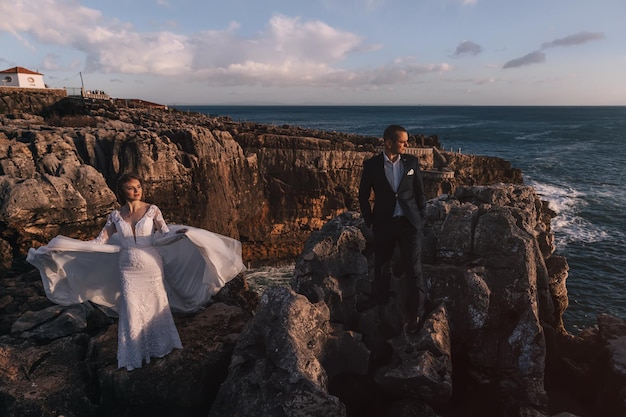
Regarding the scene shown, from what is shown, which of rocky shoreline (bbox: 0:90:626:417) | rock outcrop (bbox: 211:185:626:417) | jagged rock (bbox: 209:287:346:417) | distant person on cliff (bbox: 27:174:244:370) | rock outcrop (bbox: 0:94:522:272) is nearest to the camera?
jagged rock (bbox: 209:287:346:417)

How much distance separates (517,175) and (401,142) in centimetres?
4026

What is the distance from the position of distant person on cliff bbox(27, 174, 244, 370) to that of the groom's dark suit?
2.36 metres

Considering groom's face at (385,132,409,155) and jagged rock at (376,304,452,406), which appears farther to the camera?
groom's face at (385,132,409,155)

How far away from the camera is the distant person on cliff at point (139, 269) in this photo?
529 centimetres

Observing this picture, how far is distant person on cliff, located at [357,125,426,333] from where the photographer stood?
5469 mm

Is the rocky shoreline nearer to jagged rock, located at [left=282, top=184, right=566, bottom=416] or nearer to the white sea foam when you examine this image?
jagged rock, located at [left=282, top=184, right=566, bottom=416]

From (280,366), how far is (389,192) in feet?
9.29

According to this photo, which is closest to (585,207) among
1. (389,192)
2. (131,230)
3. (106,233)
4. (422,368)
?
(389,192)

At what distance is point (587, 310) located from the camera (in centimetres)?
1775

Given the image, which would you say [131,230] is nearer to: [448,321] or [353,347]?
[353,347]

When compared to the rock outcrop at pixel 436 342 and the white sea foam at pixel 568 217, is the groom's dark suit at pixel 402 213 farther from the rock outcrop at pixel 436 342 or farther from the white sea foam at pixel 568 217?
the white sea foam at pixel 568 217

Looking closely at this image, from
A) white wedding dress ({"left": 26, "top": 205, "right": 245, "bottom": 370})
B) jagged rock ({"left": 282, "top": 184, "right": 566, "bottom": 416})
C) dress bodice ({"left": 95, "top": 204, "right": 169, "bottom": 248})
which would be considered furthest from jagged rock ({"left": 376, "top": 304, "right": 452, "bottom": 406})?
dress bodice ({"left": 95, "top": 204, "right": 169, "bottom": 248})

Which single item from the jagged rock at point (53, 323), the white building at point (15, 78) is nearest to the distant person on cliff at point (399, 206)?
the jagged rock at point (53, 323)

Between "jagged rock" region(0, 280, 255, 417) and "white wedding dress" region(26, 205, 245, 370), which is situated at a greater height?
"white wedding dress" region(26, 205, 245, 370)
